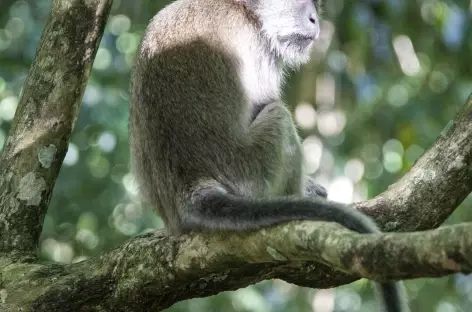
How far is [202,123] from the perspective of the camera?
14.7ft

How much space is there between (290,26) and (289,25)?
1cm

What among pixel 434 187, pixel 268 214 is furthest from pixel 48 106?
pixel 434 187

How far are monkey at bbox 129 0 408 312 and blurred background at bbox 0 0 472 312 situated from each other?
3.67 meters

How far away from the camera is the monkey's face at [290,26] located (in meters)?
5.32

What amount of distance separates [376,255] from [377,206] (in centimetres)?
163

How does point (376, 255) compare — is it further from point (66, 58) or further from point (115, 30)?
point (115, 30)

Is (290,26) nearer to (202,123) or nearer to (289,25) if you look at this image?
(289,25)

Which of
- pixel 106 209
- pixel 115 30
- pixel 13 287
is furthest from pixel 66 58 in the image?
pixel 115 30

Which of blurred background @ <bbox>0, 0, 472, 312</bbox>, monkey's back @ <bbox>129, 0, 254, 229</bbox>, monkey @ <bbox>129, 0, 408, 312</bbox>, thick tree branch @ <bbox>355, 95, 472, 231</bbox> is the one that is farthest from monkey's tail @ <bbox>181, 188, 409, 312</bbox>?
blurred background @ <bbox>0, 0, 472, 312</bbox>

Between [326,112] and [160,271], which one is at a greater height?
[326,112]

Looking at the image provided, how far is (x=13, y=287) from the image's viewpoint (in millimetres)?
4195

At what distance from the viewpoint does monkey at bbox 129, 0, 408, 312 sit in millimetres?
4430

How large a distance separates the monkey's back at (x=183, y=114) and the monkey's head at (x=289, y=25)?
0.61m

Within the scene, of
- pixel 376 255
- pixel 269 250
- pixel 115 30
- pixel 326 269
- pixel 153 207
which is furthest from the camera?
pixel 115 30
